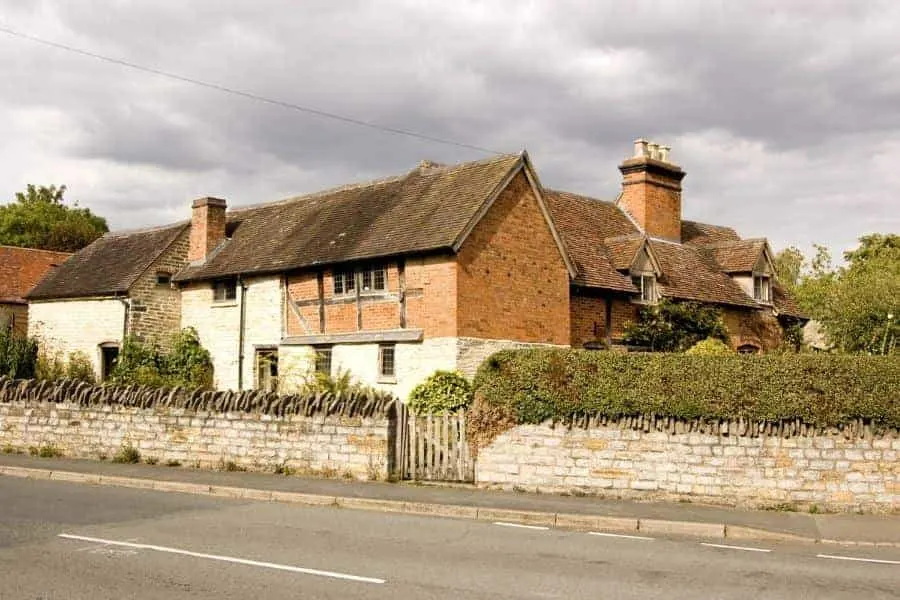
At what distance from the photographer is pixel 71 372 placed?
31.6 m

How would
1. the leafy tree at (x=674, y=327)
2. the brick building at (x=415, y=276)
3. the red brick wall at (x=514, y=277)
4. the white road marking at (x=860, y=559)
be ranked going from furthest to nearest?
the leafy tree at (x=674, y=327) → the brick building at (x=415, y=276) → the red brick wall at (x=514, y=277) → the white road marking at (x=860, y=559)

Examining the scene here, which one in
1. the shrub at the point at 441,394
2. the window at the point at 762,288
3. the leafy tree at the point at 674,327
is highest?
the window at the point at 762,288

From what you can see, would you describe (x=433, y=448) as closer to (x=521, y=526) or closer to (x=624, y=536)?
(x=521, y=526)

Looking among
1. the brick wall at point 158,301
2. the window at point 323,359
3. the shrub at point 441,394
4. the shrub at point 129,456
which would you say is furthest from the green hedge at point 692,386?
the brick wall at point 158,301

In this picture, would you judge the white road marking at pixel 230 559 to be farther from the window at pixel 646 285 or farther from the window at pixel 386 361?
the window at pixel 646 285

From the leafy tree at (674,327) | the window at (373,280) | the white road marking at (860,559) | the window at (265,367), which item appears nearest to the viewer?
the white road marking at (860,559)

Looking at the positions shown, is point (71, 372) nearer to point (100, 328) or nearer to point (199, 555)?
point (100, 328)

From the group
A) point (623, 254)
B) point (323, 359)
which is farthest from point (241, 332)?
point (623, 254)

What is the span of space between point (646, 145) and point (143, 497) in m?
24.8

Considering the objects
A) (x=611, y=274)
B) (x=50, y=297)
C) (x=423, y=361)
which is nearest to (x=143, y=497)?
(x=423, y=361)

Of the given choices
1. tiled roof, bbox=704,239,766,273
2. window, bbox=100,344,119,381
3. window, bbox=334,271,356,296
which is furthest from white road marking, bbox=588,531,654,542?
window, bbox=100,344,119,381

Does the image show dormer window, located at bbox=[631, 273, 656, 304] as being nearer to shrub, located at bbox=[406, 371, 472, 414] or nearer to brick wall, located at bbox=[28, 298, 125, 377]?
shrub, located at bbox=[406, 371, 472, 414]

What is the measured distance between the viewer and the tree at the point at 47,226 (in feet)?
202

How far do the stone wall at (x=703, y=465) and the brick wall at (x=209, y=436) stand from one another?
269 cm
